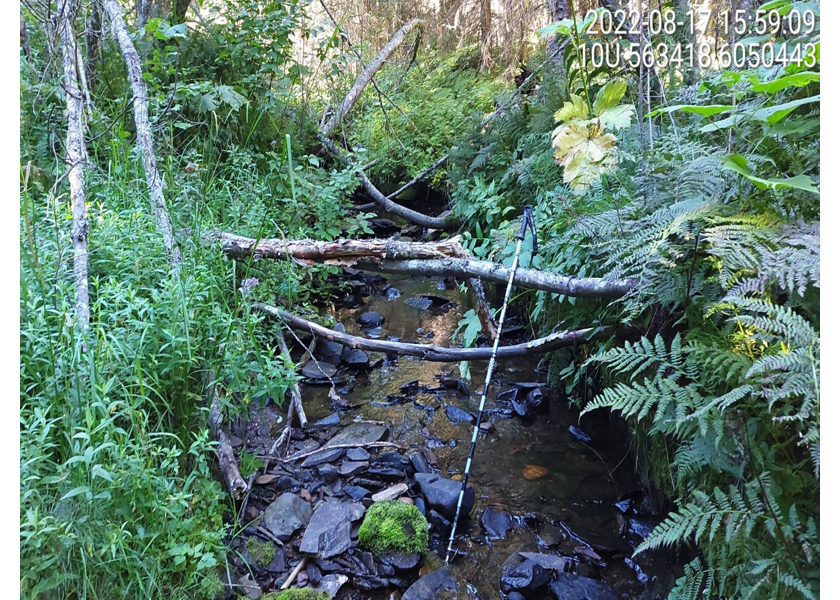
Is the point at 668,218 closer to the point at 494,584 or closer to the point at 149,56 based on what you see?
the point at 494,584

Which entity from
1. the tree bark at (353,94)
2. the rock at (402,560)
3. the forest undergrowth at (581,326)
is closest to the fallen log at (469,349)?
the forest undergrowth at (581,326)

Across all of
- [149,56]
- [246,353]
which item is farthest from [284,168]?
[246,353]

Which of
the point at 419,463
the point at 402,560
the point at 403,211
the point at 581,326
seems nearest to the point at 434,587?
the point at 402,560

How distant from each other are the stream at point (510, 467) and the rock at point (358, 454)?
0.22 m

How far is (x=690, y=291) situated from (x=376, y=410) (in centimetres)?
241

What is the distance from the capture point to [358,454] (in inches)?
127

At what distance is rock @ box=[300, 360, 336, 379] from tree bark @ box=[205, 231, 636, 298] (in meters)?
1.04

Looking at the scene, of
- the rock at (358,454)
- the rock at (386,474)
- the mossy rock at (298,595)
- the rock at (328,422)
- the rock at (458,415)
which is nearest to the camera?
the mossy rock at (298,595)

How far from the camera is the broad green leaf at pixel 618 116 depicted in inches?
116

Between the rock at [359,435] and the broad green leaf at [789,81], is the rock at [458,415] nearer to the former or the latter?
the rock at [359,435]

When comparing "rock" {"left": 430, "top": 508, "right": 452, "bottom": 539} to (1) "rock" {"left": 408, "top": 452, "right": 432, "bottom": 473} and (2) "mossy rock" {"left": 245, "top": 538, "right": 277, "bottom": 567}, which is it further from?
(2) "mossy rock" {"left": 245, "top": 538, "right": 277, "bottom": 567}

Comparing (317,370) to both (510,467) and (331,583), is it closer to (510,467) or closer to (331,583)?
(510,467)

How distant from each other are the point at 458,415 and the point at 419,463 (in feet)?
2.22

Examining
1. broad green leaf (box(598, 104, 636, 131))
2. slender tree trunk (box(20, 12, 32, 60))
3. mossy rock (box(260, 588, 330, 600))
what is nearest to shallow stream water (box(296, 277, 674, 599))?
mossy rock (box(260, 588, 330, 600))
